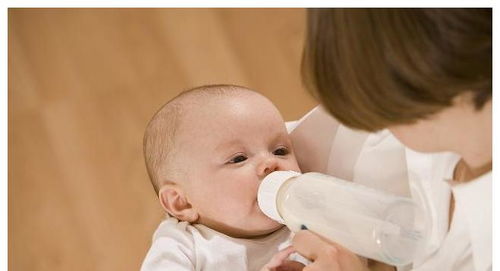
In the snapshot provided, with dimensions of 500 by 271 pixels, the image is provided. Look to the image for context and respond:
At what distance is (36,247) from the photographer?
665 mm

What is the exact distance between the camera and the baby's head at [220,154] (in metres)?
0.61

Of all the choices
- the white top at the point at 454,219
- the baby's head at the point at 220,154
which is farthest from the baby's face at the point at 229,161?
the white top at the point at 454,219

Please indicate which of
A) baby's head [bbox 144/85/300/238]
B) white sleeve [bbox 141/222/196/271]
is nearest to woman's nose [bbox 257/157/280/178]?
baby's head [bbox 144/85/300/238]

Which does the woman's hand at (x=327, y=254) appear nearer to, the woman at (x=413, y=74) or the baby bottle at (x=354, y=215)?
the baby bottle at (x=354, y=215)

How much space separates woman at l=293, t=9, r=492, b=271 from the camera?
1.30ft

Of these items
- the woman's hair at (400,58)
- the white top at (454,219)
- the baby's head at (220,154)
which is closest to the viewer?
the woman's hair at (400,58)

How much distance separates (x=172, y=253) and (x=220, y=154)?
0.11 metres

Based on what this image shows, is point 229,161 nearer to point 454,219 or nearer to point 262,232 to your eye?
point 262,232

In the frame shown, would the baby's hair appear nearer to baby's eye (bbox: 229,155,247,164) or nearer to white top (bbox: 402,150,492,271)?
baby's eye (bbox: 229,155,247,164)

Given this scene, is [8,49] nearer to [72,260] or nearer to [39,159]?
[39,159]

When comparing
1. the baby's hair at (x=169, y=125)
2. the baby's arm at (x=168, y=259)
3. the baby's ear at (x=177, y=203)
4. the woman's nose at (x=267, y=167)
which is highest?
the baby's hair at (x=169, y=125)

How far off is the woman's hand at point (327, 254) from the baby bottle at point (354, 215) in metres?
0.01

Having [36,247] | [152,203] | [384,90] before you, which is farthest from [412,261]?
[36,247]
